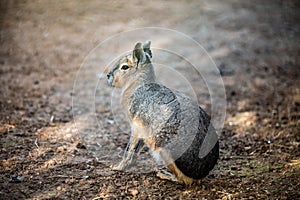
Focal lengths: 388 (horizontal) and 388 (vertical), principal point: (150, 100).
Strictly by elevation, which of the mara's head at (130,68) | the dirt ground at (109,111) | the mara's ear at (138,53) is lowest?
the dirt ground at (109,111)

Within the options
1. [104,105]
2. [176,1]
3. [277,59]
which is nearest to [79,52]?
[104,105]

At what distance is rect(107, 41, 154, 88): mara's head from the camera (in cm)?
430

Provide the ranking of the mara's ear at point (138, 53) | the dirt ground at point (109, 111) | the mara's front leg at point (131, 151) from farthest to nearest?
the mara's ear at point (138, 53), the mara's front leg at point (131, 151), the dirt ground at point (109, 111)

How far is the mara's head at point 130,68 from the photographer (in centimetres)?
430

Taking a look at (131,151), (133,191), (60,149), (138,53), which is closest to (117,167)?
(131,151)

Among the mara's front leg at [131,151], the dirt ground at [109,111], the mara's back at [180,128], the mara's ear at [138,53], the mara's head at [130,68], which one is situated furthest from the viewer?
the mara's head at [130,68]

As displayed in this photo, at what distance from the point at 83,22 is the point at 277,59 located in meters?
4.21

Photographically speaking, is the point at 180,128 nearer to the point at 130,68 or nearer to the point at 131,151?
the point at 131,151

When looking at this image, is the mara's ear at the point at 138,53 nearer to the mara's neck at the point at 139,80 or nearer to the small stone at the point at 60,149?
the mara's neck at the point at 139,80

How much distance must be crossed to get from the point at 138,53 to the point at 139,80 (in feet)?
1.00

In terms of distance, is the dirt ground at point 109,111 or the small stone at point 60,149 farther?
the small stone at point 60,149

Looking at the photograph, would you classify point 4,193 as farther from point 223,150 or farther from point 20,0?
point 20,0

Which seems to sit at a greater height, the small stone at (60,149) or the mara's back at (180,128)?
the mara's back at (180,128)

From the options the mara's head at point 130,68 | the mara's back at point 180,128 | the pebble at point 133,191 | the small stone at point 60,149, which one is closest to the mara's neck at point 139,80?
the mara's head at point 130,68
